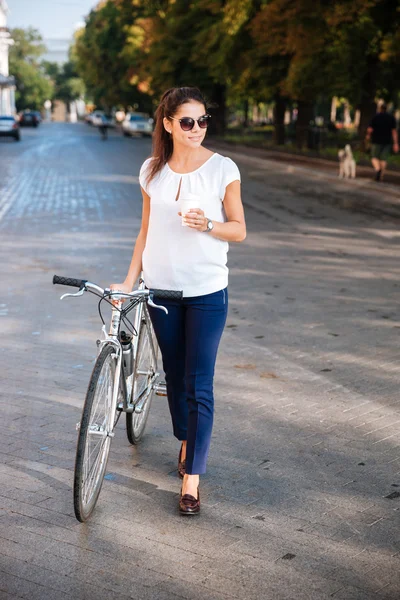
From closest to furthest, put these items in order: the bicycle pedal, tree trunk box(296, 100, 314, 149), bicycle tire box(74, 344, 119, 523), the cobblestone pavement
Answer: the cobblestone pavement < bicycle tire box(74, 344, 119, 523) < the bicycle pedal < tree trunk box(296, 100, 314, 149)

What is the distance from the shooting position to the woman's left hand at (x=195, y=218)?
3886 millimetres

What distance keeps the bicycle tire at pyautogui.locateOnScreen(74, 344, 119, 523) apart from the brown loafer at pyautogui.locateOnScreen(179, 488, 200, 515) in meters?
0.38

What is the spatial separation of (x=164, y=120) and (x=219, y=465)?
182cm

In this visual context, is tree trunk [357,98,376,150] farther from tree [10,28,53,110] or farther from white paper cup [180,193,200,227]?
tree [10,28,53,110]

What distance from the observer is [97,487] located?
435 centimetres

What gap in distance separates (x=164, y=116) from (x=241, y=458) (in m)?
1.88

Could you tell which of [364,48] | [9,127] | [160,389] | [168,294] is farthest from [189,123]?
[9,127]

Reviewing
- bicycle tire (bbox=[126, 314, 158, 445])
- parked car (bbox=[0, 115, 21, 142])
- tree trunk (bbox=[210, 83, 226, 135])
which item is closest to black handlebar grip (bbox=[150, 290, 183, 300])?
bicycle tire (bbox=[126, 314, 158, 445])

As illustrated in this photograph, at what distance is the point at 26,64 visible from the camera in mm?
145000

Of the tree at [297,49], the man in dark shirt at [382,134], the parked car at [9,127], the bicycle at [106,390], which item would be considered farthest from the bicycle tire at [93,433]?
the parked car at [9,127]

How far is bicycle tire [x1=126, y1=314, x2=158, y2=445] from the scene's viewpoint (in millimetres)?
5074

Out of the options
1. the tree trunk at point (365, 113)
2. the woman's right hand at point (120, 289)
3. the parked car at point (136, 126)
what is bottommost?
the parked car at point (136, 126)

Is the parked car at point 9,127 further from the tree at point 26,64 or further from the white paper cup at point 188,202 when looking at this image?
the tree at point 26,64

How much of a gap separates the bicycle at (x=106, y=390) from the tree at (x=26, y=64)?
143 metres
